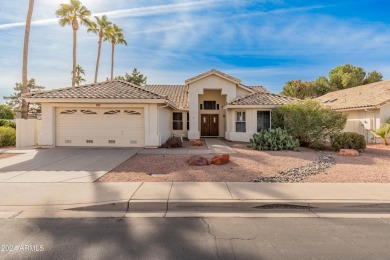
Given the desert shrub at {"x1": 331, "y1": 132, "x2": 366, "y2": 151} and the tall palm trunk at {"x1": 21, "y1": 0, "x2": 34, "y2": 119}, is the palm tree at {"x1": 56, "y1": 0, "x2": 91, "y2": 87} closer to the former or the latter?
the tall palm trunk at {"x1": 21, "y1": 0, "x2": 34, "y2": 119}

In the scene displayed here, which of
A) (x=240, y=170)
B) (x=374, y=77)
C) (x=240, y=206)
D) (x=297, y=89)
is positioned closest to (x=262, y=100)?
(x=240, y=170)

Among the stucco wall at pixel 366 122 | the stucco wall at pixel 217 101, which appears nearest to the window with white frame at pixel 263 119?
the stucco wall at pixel 217 101

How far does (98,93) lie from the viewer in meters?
14.7

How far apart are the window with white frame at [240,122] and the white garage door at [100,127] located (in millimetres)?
8035

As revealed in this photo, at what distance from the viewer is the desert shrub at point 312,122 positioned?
47.1ft

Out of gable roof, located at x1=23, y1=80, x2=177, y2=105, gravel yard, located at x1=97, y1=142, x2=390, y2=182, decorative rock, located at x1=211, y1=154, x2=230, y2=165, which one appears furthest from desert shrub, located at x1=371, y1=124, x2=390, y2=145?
gable roof, located at x1=23, y1=80, x2=177, y2=105

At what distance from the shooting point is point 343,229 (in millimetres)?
4363

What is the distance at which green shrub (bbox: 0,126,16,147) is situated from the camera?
15.4 m

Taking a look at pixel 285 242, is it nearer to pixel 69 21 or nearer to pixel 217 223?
pixel 217 223

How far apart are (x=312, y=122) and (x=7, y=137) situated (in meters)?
19.4

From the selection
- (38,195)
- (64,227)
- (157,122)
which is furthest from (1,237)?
(157,122)

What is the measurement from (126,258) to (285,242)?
2.49 m

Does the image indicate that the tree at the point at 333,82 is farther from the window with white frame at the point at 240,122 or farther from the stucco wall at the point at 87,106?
the stucco wall at the point at 87,106

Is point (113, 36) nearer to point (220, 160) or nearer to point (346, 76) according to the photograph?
point (220, 160)
